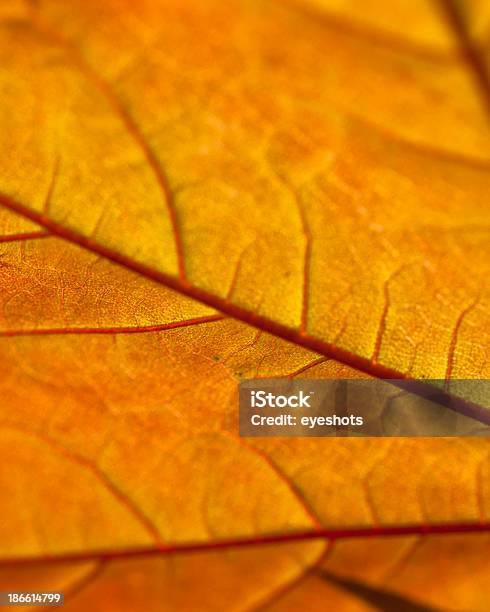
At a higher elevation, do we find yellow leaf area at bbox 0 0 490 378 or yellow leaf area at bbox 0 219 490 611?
yellow leaf area at bbox 0 0 490 378

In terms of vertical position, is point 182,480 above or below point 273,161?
below

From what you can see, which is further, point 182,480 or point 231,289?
point 231,289

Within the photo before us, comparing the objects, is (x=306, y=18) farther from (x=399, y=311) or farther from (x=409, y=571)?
(x=409, y=571)

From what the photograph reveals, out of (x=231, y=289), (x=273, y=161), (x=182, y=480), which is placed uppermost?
(x=273, y=161)

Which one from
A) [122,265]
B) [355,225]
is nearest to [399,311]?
[355,225]

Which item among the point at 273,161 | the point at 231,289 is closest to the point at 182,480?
the point at 231,289

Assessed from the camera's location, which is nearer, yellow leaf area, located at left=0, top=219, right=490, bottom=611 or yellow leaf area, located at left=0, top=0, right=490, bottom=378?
yellow leaf area, located at left=0, top=219, right=490, bottom=611

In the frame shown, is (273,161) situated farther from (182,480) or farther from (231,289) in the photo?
(182,480)

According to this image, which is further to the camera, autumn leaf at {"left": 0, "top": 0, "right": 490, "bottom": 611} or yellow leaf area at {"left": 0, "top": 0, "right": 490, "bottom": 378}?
yellow leaf area at {"left": 0, "top": 0, "right": 490, "bottom": 378}

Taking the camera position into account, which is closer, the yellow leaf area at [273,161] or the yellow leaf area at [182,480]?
the yellow leaf area at [182,480]
